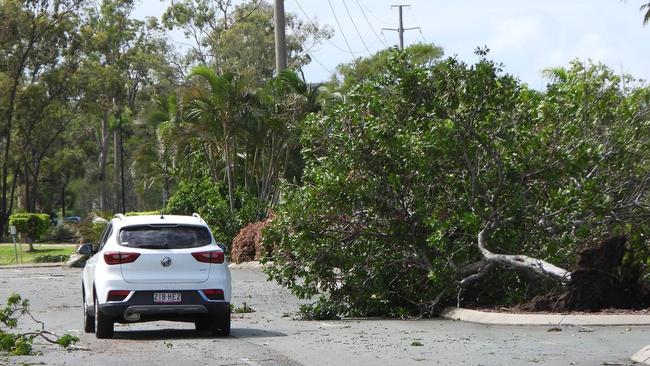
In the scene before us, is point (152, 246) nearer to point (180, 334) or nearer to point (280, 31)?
point (180, 334)

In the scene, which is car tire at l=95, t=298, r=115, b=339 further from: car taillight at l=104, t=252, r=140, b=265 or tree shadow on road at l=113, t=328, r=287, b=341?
car taillight at l=104, t=252, r=140, b=265

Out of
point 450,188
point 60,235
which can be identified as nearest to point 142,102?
point 60,235

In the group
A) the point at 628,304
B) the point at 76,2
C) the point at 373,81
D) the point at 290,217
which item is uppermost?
the point at 76,2

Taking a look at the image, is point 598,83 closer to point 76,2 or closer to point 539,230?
point 539,230

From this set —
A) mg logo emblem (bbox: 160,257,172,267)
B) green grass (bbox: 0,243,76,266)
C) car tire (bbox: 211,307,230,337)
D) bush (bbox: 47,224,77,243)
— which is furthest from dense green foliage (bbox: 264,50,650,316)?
bush (bbox: 47,224,77,243)

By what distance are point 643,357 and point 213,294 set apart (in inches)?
236

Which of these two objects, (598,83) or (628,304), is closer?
(628,304)

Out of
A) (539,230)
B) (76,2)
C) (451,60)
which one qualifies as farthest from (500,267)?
(76,2)

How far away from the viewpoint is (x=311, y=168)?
808 inches

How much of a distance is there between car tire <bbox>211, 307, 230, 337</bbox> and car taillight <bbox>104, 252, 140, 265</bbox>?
53.9 inches

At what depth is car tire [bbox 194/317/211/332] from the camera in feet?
53.9

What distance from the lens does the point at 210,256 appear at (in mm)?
15742

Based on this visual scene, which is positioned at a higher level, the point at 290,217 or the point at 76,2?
the point at 76,2

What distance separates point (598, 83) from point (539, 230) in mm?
3776
